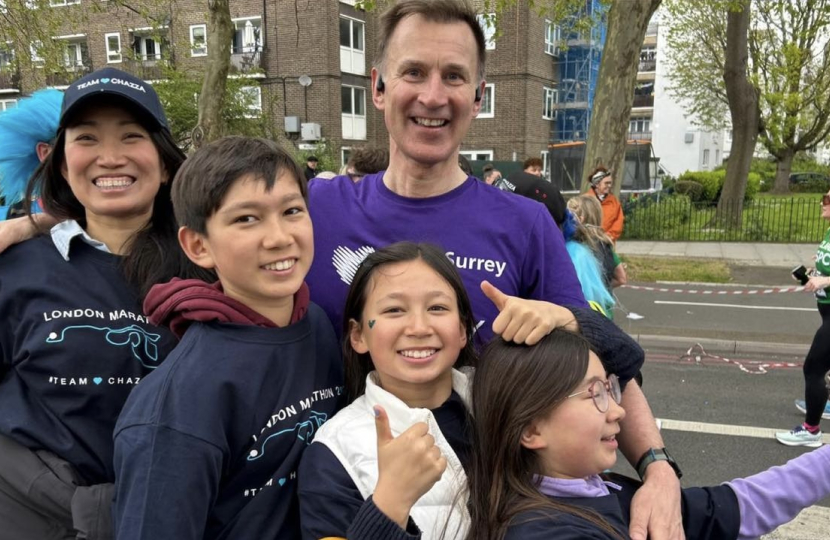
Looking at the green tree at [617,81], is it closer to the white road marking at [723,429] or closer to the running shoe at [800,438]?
the white road marking at [723,429]

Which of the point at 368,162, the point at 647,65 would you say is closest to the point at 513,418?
the point at 368,162

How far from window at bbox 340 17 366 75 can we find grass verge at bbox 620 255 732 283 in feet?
59.5

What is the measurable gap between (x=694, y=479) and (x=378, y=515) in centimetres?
375

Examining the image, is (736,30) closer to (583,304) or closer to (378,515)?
(583,304)

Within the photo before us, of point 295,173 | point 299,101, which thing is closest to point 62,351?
point 295,173


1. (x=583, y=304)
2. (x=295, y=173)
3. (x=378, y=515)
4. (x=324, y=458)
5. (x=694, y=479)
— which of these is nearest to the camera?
(x=378, y=515)

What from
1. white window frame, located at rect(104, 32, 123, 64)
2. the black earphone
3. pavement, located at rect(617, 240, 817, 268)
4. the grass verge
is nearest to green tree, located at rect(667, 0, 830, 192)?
pavement, located at rect(617, 240, 817, 268)

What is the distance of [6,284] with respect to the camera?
65.2 inches

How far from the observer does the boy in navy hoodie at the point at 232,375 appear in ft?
3.99

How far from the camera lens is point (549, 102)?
98.9ft

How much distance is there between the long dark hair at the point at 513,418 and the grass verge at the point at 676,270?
34.4ft

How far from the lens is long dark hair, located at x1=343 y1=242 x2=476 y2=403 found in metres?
1.62

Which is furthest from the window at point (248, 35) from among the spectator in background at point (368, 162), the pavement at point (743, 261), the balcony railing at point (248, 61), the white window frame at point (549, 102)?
the spectator in background at point (368, 162)

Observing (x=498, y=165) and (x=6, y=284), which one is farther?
(x=498, y=165)
